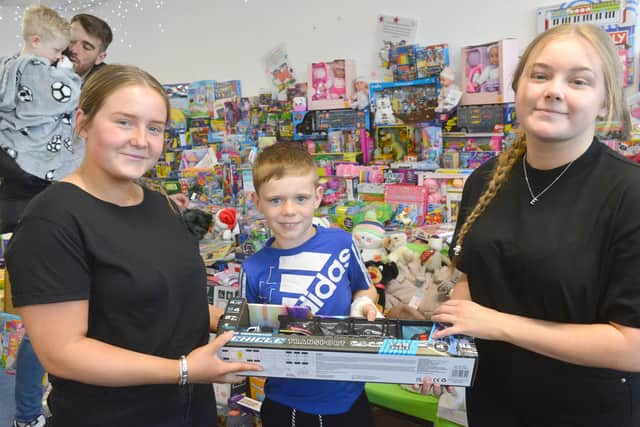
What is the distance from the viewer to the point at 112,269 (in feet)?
2.98

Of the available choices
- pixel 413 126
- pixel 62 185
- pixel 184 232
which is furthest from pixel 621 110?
pixel 413 126

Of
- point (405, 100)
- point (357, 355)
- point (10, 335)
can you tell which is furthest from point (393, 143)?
point (10, 335)

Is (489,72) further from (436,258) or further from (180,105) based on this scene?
(180,105)

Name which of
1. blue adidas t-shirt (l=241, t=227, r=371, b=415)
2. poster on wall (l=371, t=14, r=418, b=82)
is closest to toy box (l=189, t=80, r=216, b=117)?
poster on wall (l=371, t=14, r=418, b=82)

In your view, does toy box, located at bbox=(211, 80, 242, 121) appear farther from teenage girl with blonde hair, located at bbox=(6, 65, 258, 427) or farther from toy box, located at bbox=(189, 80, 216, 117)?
teenage girl with blonde hair, located at bbox=(6, 65, 258, 427)

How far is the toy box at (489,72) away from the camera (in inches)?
80.0

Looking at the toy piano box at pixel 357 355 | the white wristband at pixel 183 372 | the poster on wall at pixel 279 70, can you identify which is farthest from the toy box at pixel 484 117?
the white wristband at pixel 183 372

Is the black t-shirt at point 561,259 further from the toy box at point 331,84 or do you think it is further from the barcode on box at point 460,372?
the toy box at point 331,84

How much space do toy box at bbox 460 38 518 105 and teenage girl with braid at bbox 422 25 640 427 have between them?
3.69 feet

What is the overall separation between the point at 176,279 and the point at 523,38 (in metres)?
1.78

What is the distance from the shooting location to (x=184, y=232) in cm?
111

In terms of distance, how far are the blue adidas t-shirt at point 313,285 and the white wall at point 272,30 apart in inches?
52.7

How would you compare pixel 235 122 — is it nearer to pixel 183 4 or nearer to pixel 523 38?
pixel 183 4

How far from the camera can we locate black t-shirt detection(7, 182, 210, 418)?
85cm
